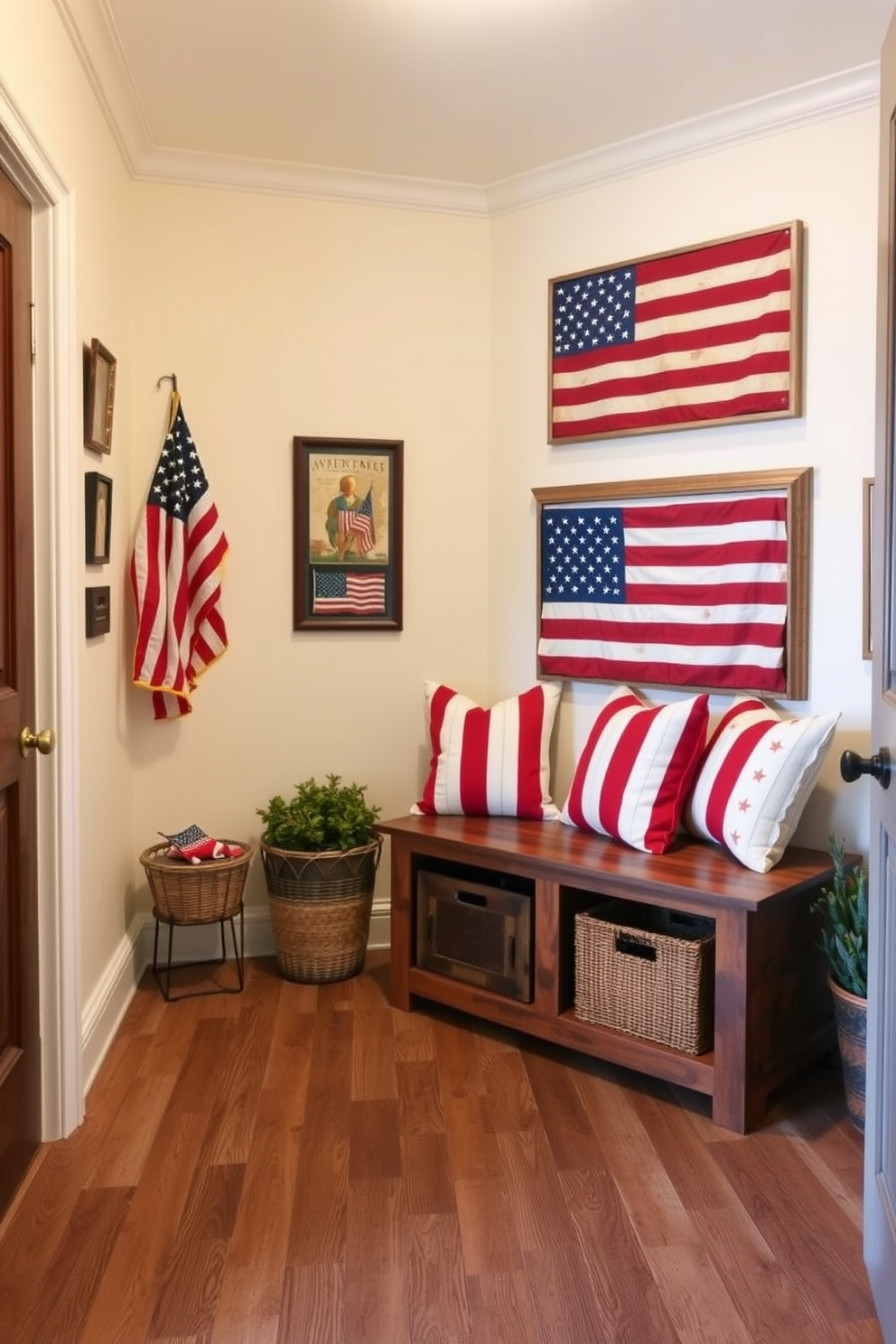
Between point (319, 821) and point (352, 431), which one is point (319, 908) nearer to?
point (319, 821)

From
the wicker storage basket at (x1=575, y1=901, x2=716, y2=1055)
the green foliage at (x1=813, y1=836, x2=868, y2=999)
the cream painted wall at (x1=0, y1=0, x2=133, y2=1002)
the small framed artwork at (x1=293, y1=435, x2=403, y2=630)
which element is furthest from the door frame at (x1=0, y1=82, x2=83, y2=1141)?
the green foliage at (x1=813, y1=836, x2=868, y2=999)

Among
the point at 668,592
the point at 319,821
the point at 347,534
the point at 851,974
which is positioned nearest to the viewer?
the point at 851,974

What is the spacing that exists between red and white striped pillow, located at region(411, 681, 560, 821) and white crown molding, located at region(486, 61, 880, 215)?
64.4 inches

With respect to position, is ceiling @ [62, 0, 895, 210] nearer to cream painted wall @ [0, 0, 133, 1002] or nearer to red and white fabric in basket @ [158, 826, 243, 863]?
cream painted wall @ [0, 0, 133, 1002]

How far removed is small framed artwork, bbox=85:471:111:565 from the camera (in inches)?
107

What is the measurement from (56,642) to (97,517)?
0.58 meters

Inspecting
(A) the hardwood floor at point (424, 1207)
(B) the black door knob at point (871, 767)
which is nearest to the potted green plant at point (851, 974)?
(A) the hardwood floor at point (424, 1207)

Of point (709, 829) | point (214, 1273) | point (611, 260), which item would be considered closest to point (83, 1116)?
point (214, 1273)

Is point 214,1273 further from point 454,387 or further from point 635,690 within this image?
point 454,387

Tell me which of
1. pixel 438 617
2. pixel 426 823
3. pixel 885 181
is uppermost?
pixel 885 181

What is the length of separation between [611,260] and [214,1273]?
2942mm

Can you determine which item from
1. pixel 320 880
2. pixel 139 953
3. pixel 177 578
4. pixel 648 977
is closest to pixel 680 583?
pixel 648 977

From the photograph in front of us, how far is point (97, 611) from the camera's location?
9.16 feet

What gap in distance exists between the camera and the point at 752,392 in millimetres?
2996
